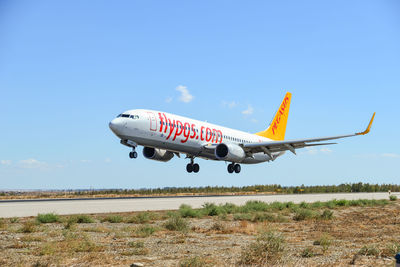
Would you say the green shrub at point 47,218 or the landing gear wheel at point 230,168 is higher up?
the landing gear wheel at point 230,168

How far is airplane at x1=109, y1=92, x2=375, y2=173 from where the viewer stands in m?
32.2

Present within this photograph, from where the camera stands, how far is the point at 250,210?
Result: 23.7 m

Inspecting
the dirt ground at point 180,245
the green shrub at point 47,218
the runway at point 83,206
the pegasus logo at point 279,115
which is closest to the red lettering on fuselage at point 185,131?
the runway at point 83,206

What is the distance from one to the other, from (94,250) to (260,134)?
41910 mm

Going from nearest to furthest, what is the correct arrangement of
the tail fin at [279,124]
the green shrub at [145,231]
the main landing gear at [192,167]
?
the green shrub at [145,231], the main landing gear at [192,167], the tail fin at [279,124]

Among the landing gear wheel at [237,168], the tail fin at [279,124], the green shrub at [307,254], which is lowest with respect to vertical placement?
the green shrub at [307,254]

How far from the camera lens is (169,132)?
112ft

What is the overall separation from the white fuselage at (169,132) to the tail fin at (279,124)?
39.4 feet

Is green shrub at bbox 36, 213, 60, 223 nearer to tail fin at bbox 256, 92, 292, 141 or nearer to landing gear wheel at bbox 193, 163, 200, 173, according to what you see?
landing gear wheel at bbox 193, 163, 200, 173

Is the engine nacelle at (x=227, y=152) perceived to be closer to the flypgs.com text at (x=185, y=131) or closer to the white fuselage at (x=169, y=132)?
the white fuselage at (x=169, y=132)

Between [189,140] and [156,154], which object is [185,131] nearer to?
[189,140]

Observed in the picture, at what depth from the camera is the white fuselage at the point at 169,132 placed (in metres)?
32.0

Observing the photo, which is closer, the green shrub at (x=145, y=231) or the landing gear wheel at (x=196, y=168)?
the green shrub at (x=145, y=231)

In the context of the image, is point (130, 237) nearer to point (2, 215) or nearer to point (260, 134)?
point (2, 215)
